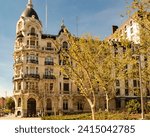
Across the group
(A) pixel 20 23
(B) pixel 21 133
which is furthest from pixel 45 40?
(B) pixel 21 133

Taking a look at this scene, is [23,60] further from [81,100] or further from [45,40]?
[81,100]

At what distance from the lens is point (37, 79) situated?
177 ft

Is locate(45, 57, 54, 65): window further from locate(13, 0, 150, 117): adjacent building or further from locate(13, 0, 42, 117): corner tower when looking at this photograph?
locate(13, 0, 42, 117): corner tower

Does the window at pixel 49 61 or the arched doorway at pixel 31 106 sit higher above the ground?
the window at pixel 49 61

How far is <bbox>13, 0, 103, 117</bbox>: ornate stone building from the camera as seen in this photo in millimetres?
52781

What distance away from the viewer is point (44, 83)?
54656 mm

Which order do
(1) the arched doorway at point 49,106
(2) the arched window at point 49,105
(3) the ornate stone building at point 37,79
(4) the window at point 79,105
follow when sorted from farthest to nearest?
(4) the window at point 79,105
(2) the arched window at point 49,105
(1) the arched doorway at point 49,106
(3) the ornate stone building at point 37,79

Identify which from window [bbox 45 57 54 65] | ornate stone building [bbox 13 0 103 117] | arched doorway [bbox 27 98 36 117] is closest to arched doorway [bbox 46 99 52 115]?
ornate stone building [bbox 13 0 103 117]

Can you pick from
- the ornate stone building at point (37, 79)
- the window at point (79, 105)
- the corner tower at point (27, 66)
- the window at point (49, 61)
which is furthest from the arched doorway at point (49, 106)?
the window at point (49, 61)

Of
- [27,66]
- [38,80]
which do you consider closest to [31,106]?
[38,80]

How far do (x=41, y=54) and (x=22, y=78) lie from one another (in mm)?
6495

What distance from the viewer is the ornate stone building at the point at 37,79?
5278cm

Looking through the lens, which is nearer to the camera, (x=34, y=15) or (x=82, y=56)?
(x=82, y=56)

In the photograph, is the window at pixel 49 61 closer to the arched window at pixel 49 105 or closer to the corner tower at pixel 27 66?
the corner tower at pixel 27 66
